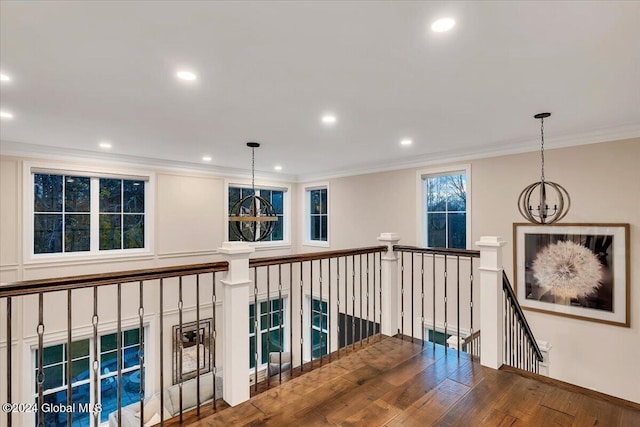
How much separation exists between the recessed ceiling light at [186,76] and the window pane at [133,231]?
12.4ft

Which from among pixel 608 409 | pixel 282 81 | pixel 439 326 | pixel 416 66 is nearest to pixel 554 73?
pixel 416 66

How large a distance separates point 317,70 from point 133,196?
14.6ft

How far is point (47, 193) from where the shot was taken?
4.55 metres

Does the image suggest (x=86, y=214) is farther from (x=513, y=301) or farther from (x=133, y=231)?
(x=513, y=301)

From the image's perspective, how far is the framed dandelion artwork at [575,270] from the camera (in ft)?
11.3

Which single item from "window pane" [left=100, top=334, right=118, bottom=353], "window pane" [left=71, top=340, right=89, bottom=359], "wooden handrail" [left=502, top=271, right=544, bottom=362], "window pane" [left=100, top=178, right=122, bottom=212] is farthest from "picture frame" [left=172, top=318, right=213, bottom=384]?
"wooden handrail" [left=502, top=271, right=544, bottom=362]

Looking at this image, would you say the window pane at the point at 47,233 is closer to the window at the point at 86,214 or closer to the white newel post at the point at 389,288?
the window at the point at 86,214

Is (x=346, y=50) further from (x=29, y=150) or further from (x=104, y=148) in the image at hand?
(x=29, y=150)

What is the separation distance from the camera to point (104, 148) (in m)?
4.46

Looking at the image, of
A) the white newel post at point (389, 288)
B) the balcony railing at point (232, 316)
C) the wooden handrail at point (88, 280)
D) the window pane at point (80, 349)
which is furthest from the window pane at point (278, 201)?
the wooden handrail at point (88, 280)

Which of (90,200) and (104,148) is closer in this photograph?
(104,148)

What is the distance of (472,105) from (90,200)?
5.42 meters

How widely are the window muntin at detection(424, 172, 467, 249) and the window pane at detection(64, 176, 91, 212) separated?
5.38 meters

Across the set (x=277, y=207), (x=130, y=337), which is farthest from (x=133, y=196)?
(x=277, y=207)
